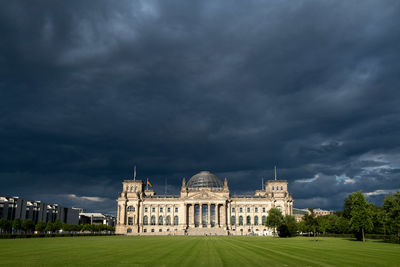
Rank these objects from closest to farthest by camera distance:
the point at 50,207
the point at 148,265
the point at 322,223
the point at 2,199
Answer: the point at 148,265 < the point at 322,223 < the point at 2,199 < the point at 50,207

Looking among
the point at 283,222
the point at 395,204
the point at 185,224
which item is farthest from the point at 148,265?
the point at 185,224

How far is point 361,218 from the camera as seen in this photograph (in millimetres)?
78750

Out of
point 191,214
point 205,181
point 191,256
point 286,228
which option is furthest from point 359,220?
point 205,181

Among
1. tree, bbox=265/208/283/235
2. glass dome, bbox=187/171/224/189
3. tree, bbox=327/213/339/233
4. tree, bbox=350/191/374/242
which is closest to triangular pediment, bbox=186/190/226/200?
glass dome, bbox=187/171/224/189

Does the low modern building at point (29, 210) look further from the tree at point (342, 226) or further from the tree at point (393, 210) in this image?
the tree at point (393, 210)

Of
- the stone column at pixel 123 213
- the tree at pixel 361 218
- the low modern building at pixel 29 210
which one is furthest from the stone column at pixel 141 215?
the tree at pixel 361 218

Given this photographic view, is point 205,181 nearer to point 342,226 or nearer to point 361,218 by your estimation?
point 342,226

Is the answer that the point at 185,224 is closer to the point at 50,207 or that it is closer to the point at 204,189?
the point at 204,189

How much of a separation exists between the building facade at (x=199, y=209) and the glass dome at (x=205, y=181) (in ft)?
19.7

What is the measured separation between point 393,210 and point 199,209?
350 feet

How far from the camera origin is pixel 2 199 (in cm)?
13862

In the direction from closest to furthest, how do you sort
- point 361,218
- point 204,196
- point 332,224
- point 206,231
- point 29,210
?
1. point 361,218
2. point 332,224
3. point 206,231
4. point 29,210
5. point 204,196

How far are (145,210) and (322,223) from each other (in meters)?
86.9

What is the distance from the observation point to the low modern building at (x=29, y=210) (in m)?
139
